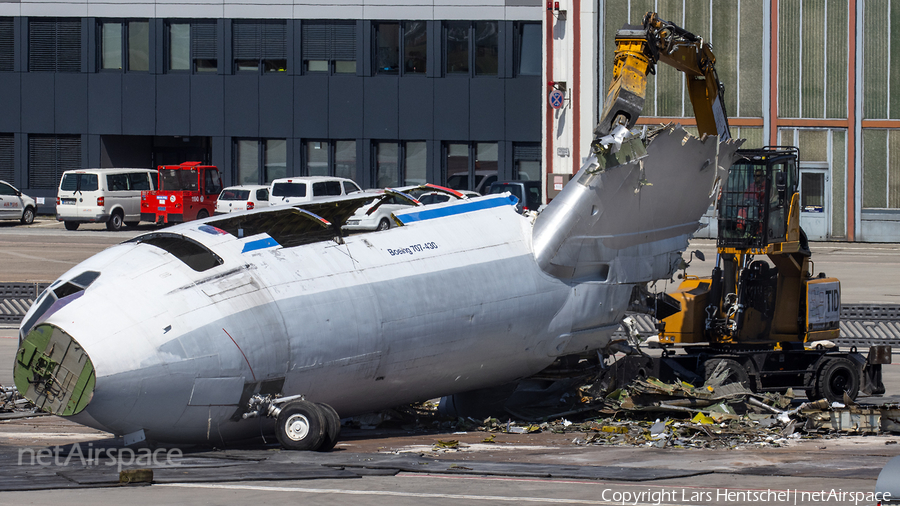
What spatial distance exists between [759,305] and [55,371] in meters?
11.7

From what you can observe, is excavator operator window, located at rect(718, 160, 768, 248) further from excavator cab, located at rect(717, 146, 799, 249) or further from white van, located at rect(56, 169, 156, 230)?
white van, located at rect(56, 169, 156, 230)

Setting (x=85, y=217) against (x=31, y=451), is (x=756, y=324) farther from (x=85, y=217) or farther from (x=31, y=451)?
(x=85, y=217)

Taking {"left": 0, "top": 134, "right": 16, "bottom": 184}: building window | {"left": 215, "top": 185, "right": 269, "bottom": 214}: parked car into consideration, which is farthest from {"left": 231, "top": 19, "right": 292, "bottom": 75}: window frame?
{"left": 0, "top": 134, "right": 16, "bottom": 184}: building window

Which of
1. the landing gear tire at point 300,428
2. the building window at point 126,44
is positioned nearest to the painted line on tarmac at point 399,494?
the landing gear tire at point 300,428

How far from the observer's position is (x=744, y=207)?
1733 cm

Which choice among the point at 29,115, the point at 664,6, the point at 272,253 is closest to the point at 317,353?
the point at 272,253

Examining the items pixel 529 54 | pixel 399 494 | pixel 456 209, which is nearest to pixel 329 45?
pixel 529 54

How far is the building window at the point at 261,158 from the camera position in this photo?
58.3 m

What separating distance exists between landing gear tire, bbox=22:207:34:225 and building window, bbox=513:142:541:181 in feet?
85.6

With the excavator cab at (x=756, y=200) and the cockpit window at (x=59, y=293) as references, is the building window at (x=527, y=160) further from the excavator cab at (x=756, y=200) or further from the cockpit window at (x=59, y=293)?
the cockpit window at (x=59, y=293)

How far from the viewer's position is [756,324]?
17.8 m

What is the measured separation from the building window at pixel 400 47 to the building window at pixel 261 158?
7317mm

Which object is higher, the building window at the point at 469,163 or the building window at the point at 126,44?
the building window at the point at 126,44

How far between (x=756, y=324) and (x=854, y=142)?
33.6m
